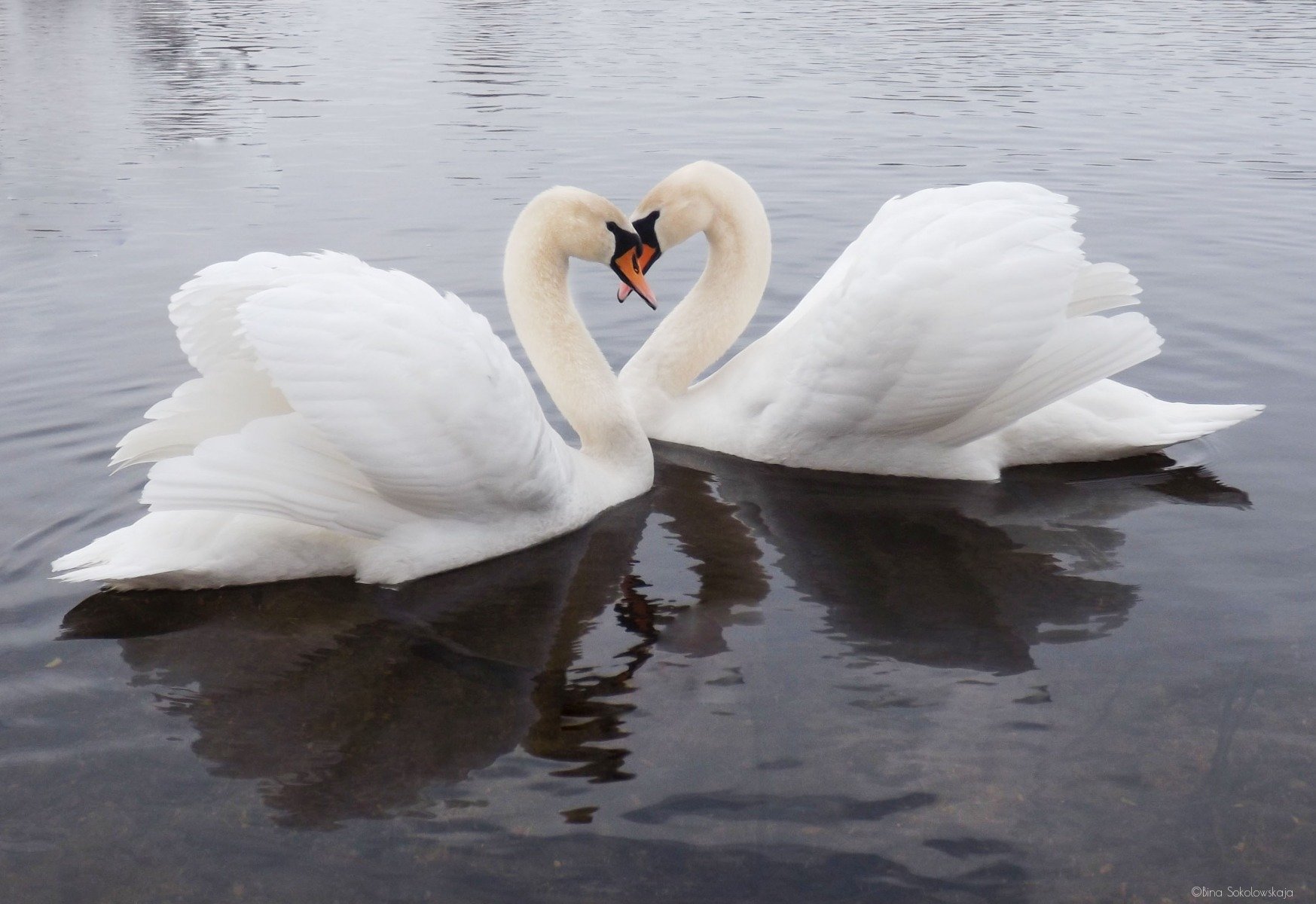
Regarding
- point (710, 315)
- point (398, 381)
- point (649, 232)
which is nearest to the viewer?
point (398, 381)

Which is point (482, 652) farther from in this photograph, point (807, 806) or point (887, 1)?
point (887, 1)

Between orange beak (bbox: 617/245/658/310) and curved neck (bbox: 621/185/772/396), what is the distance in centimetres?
39

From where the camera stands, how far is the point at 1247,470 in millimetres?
6281

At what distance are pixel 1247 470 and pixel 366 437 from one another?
4188 mm

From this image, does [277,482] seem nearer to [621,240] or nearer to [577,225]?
[577,225]

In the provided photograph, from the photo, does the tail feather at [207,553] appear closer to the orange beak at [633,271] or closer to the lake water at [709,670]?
the lake water at [709,670]

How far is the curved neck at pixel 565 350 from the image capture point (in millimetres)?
6266

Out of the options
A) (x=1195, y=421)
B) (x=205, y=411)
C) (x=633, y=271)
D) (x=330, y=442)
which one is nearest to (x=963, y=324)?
(x=1195, y=421)

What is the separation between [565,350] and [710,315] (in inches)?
44.2

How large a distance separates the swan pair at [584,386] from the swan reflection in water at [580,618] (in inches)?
7.2

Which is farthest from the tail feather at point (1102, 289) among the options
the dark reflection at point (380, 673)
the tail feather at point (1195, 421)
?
the dark reflection at point (380, 673)

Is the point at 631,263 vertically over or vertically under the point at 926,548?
over

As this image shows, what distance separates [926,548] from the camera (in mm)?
5621

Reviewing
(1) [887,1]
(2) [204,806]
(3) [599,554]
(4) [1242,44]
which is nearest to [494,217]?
(3) [599,554]
